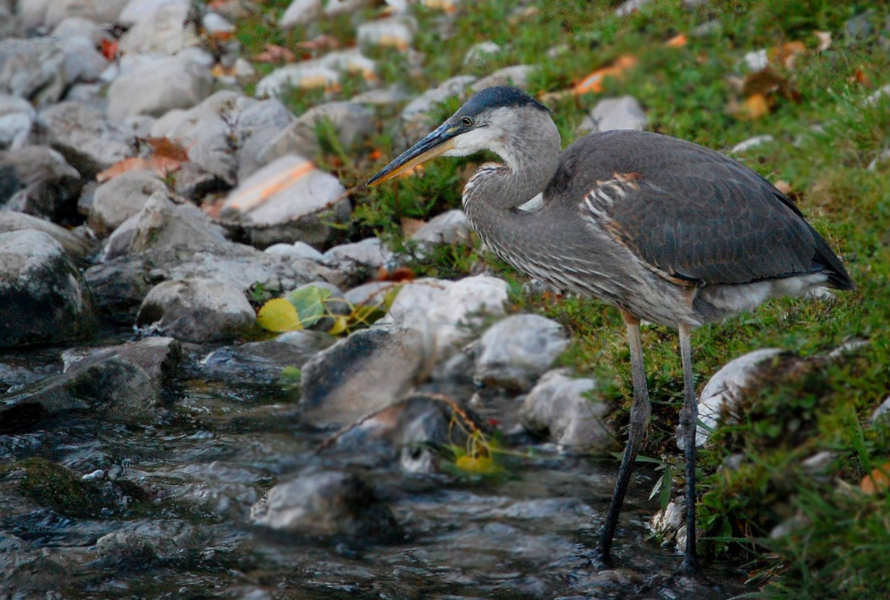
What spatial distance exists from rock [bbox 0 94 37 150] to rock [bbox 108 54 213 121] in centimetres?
81

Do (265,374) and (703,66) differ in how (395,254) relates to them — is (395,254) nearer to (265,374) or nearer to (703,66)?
(265,374)

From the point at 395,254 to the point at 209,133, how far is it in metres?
3.08

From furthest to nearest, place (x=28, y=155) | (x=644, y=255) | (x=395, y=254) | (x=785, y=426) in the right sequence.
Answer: (x=28, y=155) < (x=395, y=254) < (x=644, y=255) < (x=785, y=426)

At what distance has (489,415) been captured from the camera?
5344 millimetres

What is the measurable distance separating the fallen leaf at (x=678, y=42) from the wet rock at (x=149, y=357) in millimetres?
4915

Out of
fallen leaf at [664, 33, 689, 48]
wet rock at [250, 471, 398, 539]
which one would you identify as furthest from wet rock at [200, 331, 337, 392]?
fallen leaf at [664, 33, 689, 48]

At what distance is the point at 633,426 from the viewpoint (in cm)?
451

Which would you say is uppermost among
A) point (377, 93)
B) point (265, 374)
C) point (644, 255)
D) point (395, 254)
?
point (377, 93)

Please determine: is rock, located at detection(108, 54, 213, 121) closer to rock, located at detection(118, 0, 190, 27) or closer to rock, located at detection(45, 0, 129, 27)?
rock, located at detection(118, 0, 190, 27)

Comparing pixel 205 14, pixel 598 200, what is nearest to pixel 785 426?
pixel 598 200

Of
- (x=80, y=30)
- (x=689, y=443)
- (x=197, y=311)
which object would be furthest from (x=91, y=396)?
(x=80, y=30)

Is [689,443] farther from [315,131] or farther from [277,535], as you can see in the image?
[315,131]

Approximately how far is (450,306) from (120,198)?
11.9 ft

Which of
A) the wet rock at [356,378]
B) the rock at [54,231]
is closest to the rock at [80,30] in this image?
the rock at [54,231]
